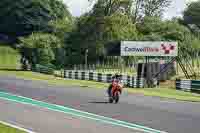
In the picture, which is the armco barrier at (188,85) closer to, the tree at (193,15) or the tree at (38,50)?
the tree at (38,50)

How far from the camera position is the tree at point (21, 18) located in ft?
402

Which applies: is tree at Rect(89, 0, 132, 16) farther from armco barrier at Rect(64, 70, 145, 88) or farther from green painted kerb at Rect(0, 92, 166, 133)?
green painted kerb at Rect(0, 92, 166, 133)

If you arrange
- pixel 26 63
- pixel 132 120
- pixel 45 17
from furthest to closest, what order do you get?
pixel 45 17, pixel 26 63, pixel 132 120

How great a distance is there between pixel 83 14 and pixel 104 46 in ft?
25.7

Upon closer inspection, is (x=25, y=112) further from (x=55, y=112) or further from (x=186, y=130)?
(x=186, y=130)

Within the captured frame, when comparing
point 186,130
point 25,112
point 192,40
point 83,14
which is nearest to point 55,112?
point 25,112

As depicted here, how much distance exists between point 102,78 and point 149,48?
5.37 meters

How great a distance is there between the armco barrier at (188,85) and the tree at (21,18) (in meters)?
77.1

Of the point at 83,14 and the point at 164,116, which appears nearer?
the point at 164,116

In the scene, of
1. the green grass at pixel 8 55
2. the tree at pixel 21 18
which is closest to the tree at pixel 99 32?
the green grass at pixel 8 55

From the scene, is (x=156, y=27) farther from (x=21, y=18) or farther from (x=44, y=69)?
(x=21, y=18)

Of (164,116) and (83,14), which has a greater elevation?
(83,14)

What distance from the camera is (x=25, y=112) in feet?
68.9

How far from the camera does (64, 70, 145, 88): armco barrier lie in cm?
4606
